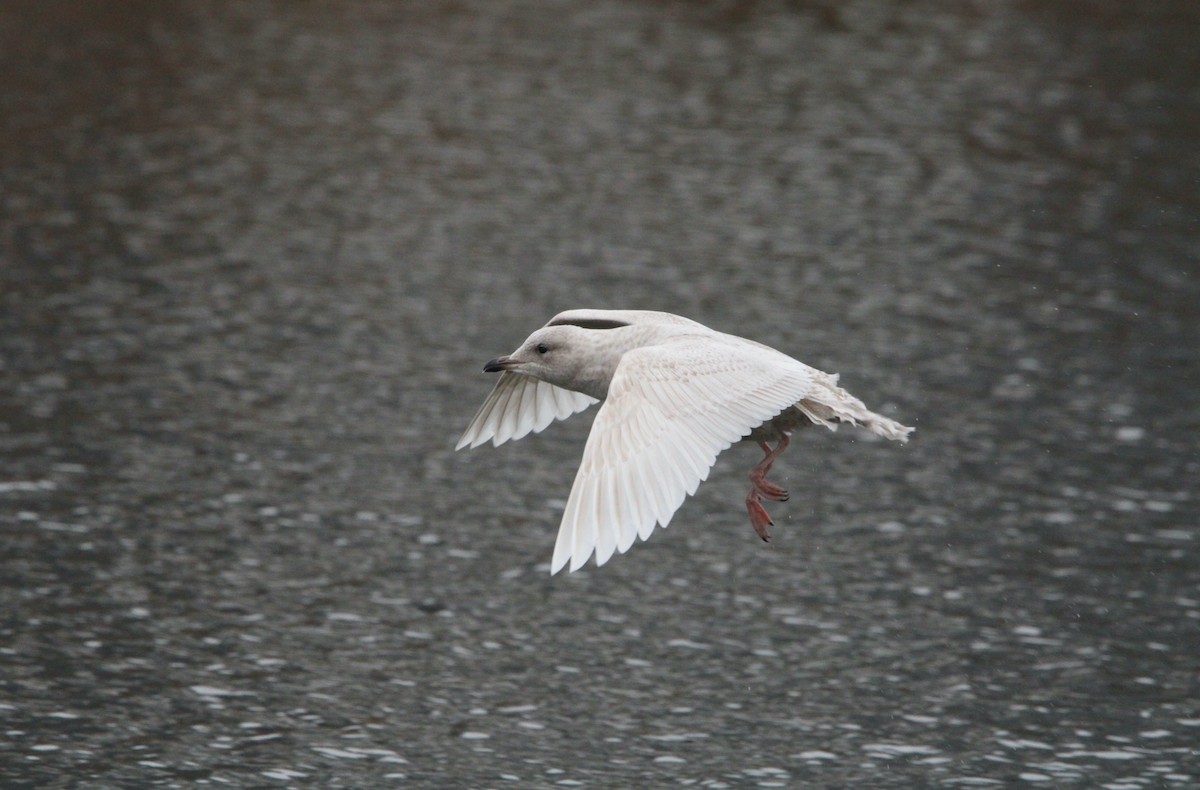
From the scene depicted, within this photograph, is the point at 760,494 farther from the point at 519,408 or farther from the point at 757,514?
the point at 519,408

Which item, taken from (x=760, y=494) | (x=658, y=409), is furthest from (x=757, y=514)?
(x=658, y=409)

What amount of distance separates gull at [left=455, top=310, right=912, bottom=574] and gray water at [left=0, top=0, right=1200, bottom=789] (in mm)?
3289

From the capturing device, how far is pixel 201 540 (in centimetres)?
1780

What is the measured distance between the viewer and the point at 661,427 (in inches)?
416

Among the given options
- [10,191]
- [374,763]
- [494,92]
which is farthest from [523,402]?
[494,92]

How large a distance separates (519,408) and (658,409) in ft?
9.09

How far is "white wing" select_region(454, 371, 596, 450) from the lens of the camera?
1323 cm

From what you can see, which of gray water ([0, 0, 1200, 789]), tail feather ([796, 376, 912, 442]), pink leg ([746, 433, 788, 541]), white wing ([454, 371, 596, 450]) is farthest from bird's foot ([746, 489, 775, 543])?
gray water ([0, 0, 1200, 789])

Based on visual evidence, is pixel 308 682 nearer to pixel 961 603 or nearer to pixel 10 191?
pixel 961 603

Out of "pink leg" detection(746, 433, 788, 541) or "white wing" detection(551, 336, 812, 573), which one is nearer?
"white wing" detection(551, 336, 812, 573)

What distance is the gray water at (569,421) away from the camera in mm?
14484

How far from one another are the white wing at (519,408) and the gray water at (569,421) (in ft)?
8.34

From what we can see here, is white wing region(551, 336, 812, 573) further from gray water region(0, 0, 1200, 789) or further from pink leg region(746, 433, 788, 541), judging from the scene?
gray water region(0, 0, 1200, 789)

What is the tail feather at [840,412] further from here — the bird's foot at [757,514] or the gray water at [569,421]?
the gray water at [569,421]
